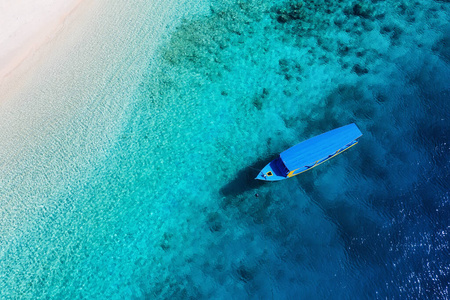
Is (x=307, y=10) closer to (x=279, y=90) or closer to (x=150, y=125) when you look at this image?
(x=279, y=90)

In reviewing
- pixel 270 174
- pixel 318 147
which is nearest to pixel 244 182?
pixel 270 174

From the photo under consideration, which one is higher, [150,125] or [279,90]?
[150,125]

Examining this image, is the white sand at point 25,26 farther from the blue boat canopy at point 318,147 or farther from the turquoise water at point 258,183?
the blue boat canopy at point 318,147

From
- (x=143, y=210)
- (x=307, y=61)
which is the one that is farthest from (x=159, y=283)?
(x=307, y=61)

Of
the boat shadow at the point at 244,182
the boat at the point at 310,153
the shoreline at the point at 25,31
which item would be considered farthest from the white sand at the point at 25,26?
the boat at the point at 310,153

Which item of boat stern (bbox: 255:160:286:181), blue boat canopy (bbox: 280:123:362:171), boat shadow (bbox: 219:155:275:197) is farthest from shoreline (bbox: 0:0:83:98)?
blue boat canopy (bbox: 280:123:362:171)
